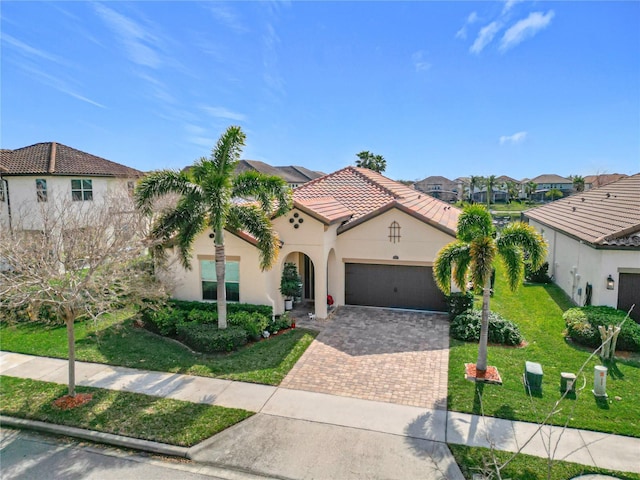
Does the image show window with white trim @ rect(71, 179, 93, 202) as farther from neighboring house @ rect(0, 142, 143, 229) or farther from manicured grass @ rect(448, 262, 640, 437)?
manicured grass @ rect(448, 262, 640, 437)

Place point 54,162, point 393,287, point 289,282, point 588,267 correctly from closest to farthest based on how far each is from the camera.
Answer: point 588,267, point 289,282, point 393,287, point 54,162

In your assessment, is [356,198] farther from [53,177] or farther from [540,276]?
[53,177]

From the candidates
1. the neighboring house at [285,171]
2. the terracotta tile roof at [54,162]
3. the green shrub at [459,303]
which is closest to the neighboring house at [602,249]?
the green shrub at [459,303]

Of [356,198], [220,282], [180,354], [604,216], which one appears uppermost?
[356,198]

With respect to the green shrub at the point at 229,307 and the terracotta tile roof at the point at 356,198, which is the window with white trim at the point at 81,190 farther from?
the green shrub at the point at 229,307

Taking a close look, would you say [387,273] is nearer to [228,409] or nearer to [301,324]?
[301,324]

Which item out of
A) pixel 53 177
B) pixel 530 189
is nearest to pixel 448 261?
pixel 53 177
